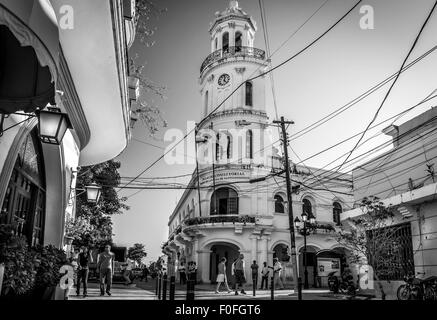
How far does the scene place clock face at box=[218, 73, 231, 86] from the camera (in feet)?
104

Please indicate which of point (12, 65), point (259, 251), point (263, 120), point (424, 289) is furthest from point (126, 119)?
point (263, 120)

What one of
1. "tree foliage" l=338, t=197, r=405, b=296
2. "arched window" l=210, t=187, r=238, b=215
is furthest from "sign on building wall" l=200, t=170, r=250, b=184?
"tree foliage" l=338, t=197, r=405, b=296

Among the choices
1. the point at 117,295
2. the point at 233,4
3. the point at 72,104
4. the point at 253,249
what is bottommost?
the point at 117,295

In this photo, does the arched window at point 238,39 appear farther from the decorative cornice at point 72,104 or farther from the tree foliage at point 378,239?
the decorative cornice at point 72,104

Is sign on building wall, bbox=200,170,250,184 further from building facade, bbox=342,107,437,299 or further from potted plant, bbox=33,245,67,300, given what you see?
potted plant, bbox=33,245,67,300

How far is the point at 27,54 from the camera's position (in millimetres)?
4410

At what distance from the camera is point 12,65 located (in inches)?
178

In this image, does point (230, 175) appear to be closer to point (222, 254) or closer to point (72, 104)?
point (222, 254)

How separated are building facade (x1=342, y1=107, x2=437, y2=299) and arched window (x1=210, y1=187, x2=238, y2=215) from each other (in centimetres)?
1378

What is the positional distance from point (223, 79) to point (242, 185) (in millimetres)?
9128

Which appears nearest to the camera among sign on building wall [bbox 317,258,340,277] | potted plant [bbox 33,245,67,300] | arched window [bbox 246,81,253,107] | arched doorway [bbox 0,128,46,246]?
potted plant [bbox 33,245,67,300]

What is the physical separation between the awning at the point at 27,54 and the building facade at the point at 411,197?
35.3 ft

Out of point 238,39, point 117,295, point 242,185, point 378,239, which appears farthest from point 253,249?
point 238,39
